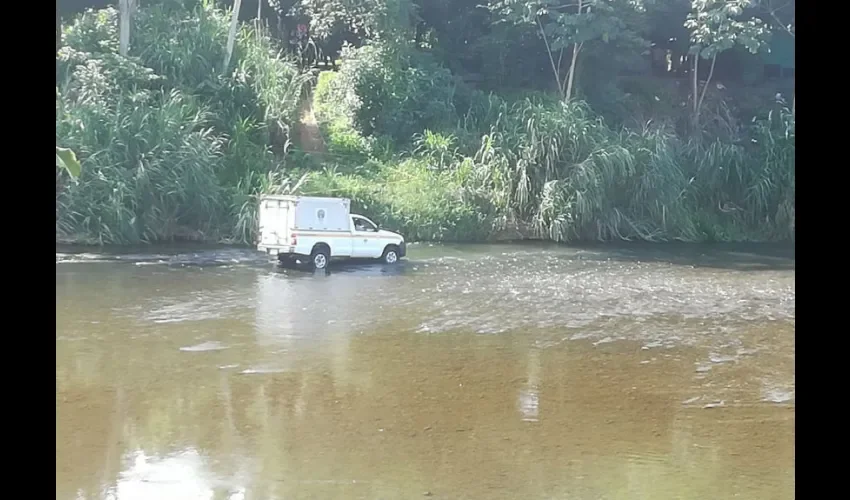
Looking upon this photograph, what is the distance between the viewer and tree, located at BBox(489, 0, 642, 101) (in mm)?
5488

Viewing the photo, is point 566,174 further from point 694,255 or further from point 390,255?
point 390,255

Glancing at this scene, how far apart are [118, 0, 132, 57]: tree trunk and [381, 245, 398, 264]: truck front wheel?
1922 millimetres

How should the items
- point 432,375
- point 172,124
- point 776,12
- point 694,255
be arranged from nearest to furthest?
point 432,375 → point 776,12 → point 172,124 → point 694,255

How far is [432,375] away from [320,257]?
4.32 feet

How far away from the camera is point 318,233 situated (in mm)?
5113

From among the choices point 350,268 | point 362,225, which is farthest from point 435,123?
point 350,268

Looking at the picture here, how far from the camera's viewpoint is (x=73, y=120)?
197 inches

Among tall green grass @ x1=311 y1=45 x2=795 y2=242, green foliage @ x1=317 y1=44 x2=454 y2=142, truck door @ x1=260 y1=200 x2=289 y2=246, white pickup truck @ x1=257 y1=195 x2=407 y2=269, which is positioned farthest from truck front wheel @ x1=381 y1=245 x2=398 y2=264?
green foliage @ x1=317 y1=44 x2=454 y2=142

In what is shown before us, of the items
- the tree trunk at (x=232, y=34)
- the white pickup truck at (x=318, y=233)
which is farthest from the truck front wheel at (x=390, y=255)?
the tree trunk at (x=232, y=34)

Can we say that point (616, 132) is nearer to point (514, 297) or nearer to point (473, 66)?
point (473, 66)

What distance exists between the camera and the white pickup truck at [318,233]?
16.7 ft

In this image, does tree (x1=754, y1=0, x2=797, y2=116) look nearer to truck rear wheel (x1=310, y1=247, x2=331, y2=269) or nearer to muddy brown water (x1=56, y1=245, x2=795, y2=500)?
muddy brown water (x1=56, y1=245, x2=795, y2=500)

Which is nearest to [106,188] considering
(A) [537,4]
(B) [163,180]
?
(B) [163,180]

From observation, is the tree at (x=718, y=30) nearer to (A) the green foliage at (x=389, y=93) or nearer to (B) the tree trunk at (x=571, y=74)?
(B) the tree trunk at (x=571, y=74)
